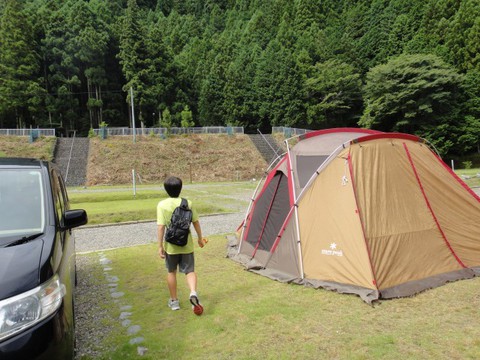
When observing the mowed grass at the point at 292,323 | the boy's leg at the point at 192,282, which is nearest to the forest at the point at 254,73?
the mowed grass at the point at 292,323

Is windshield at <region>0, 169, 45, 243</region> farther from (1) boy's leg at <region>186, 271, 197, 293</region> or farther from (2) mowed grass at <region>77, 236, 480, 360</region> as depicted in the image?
(1) boy's leg at <region>186, 271, 197, 293</region>

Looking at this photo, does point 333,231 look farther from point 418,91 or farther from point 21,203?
point 418,91

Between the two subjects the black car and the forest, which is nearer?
the black car

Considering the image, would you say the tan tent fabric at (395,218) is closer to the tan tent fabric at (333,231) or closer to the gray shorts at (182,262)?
the tan tent fabric at (333,231)

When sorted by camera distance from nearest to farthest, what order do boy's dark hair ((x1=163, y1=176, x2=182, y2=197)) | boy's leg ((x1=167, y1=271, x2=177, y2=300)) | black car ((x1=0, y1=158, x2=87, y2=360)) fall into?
black car ((x1=0, y1=158, x2=87, y2=360)) → boy's dark hair ((x1=163, y1=176, x2=182, y2=197)) → boy's leg ((x1=167, y1=271, x2=177, y2=300))

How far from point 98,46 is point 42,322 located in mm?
49192

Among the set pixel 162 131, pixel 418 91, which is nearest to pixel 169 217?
pixel 162 131

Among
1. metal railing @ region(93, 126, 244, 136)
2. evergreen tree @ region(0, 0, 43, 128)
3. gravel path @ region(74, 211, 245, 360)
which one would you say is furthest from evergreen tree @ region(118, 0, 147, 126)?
gravel path @ region(74, 211, 245, 360)

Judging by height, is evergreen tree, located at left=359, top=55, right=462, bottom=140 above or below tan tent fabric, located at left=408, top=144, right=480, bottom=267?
above

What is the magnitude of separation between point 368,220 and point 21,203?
3.88 meters

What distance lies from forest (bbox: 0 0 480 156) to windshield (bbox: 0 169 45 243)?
34.6 metres

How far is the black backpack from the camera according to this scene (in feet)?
12.5

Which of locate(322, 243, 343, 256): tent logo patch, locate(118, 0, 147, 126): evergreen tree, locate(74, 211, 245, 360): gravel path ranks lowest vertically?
locate(74, 211, 245, 360): gravel path

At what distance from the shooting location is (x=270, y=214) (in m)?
5.65
